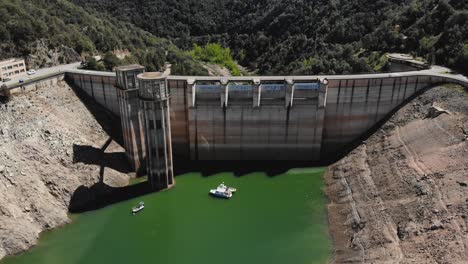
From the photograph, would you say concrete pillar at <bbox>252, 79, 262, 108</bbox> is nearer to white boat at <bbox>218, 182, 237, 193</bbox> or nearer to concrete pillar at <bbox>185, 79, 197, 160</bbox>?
concrete pillar at <bbox>185, 79, 197, 160</bbox>

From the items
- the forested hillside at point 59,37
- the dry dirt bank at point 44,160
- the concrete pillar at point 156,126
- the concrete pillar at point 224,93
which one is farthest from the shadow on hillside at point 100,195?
the forested hillside at point 59,37

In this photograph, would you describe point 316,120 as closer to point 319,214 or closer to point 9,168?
point 319,214

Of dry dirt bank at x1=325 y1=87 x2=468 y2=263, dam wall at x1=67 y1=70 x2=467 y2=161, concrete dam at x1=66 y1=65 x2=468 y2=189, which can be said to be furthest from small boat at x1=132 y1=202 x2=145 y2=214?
dry dirt bank at x1=325 y1=87 x2=468 y2=263

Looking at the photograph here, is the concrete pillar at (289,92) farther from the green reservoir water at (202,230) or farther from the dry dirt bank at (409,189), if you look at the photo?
the green reservoir water at (202,230)

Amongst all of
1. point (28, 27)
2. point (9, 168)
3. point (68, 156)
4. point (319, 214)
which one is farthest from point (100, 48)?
point (319, 214)

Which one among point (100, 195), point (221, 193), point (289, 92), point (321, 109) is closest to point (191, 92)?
point (289, 92)

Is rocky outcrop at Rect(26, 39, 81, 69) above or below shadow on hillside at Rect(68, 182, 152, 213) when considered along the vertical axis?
above
